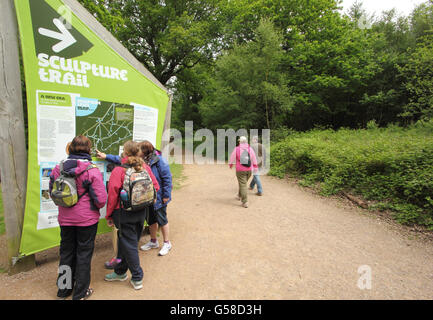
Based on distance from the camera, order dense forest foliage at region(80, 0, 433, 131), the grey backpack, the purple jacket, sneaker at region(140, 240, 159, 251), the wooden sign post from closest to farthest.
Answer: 1. the grey backpack
2. the purple jacket
3. the wooden sign post
4. sneaker at region(140, 240, 159, 251)
5. dense forest foliage at region(80, 0, 433, 131)

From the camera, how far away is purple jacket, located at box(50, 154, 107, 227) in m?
2.46

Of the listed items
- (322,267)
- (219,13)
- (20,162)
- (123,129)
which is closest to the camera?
(20,162)

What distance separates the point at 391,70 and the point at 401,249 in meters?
19.2

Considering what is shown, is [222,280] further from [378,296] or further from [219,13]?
[219,13]

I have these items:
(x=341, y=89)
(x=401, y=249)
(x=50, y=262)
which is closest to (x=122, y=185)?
(x=50, y=262)

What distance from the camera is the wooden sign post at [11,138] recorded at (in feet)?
9.05

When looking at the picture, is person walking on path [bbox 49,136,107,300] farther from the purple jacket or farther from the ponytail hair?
the ponytail hair

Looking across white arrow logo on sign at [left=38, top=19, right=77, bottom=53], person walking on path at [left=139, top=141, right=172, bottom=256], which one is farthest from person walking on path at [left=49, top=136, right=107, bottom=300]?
white arrow logo on sign at [left=38, top=19, right=77, bottom=53]

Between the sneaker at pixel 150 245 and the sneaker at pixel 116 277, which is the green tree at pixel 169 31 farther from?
the sneaker at pixel 116 277

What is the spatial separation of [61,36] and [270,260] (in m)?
4.54

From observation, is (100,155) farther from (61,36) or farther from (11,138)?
(61,36)

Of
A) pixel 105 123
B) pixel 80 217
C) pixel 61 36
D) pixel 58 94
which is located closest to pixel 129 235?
pixel 80 217

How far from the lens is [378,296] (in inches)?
106

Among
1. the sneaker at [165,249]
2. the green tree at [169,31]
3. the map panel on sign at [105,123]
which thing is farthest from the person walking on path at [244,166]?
the green tree at [169,31]
